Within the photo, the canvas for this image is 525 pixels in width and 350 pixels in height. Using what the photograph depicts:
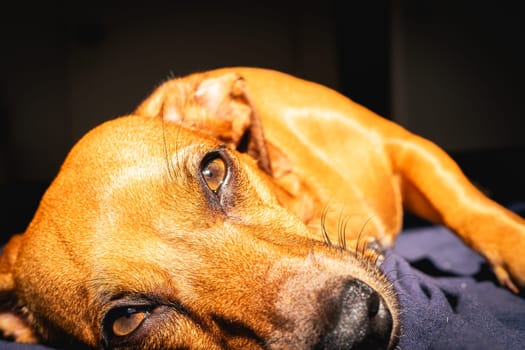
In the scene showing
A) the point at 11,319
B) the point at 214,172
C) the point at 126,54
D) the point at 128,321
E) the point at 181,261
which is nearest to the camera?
the point at 181,261

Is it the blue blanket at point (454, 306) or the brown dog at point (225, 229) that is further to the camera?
the blue blanket at point (454, 306)

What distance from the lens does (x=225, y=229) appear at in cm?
154

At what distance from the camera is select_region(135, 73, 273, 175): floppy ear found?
2.06m

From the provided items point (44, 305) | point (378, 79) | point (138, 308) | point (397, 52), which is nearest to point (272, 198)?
point (138, 308)

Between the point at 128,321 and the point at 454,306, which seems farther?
the point at 454,306

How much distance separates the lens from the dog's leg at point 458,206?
6.21 feet

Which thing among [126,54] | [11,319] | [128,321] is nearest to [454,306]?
[128,321]

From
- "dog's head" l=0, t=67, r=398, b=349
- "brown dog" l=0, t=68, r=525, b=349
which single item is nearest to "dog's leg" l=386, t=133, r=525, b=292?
"brown dog" l=0, t=68, r=525, b=349

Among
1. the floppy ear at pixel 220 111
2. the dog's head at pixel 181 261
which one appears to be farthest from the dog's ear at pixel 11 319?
the floppy ear at pixel 220 111

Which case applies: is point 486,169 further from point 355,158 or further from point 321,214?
point 321,214

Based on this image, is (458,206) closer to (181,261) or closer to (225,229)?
(225,229)

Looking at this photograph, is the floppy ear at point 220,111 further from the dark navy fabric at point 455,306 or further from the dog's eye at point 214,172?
the dark navy fabric at point 455,306

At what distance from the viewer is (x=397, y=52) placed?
15.8ft

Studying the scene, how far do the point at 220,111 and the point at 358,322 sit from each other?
1.22m
